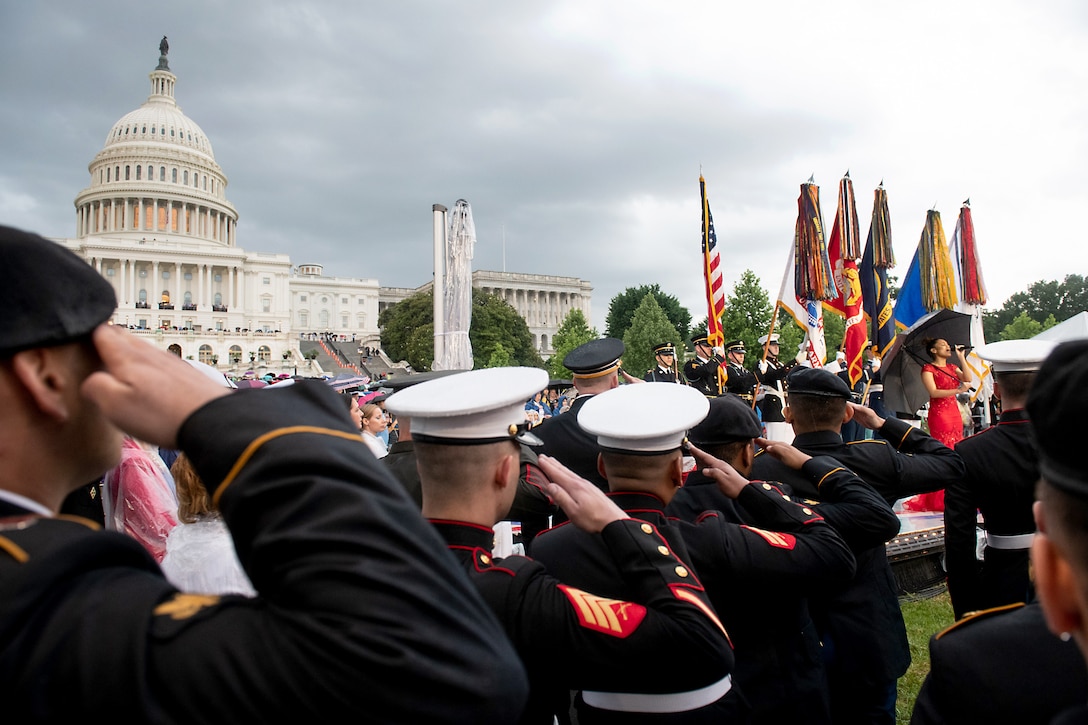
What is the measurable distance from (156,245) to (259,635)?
312 feet

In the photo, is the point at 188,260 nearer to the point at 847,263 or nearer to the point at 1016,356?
the point at 847,263

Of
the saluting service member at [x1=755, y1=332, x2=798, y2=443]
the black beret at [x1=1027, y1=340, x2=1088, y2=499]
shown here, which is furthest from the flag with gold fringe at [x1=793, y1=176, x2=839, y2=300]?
the black beret at [x1=1027, y1=340, x2=1088, y2=499]

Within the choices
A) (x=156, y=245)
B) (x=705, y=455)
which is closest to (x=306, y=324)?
(x=156, y=245)

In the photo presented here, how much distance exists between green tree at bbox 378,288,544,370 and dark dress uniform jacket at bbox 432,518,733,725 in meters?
58.2

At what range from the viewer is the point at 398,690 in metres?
0.84

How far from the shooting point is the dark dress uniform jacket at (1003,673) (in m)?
1.32

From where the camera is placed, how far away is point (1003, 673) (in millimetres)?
1363

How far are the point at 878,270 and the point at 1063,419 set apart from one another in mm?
13494

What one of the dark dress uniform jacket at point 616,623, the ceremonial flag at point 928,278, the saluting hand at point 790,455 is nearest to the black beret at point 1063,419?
the dark dress uniform jacket at point 616,623

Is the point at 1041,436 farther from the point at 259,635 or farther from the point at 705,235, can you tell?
the point at 705,235

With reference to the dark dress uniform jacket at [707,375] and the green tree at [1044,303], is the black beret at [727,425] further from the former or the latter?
the green tree at [1044,303]

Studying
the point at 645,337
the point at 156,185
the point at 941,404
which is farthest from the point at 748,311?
the point at 156,185

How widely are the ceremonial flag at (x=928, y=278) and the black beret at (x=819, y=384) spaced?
32.2ft

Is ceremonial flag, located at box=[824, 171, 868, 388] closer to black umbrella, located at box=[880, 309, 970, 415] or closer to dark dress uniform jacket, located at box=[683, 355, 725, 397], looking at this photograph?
dark dress uniform jacket, located at box=[683, 355, 725, 397]
